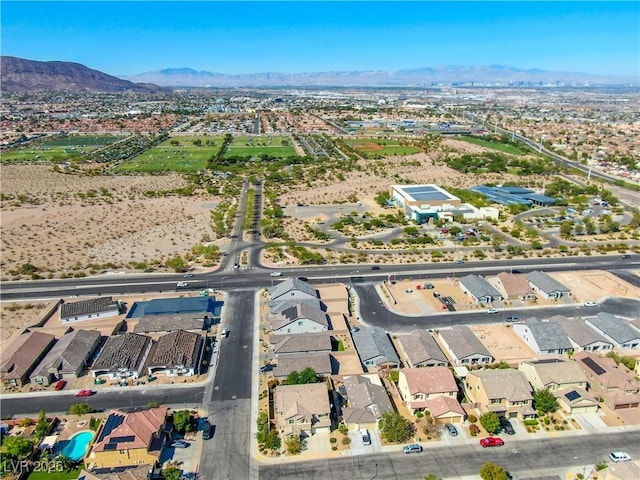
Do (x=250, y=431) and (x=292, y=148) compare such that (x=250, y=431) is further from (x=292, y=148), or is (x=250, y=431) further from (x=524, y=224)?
(x=292, y=148)

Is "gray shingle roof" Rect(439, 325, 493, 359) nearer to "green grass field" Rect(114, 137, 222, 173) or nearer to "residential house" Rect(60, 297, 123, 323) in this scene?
"residential house" Rect(60, 297, 123, 323)

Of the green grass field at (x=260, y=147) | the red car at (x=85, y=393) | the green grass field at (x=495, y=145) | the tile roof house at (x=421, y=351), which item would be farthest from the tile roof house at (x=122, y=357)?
the green grass field at (x=495, y=145)

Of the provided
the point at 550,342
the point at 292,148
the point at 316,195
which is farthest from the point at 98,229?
the point at 292,148

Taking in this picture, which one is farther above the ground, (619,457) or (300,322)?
(300,322)

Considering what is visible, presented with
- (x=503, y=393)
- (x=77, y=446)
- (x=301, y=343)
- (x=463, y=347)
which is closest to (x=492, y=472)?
(x=503, y=393)

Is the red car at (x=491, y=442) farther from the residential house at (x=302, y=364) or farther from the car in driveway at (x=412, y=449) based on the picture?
the residential house at (x=302, y=364)

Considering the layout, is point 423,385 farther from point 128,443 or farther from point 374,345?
point 128,443
